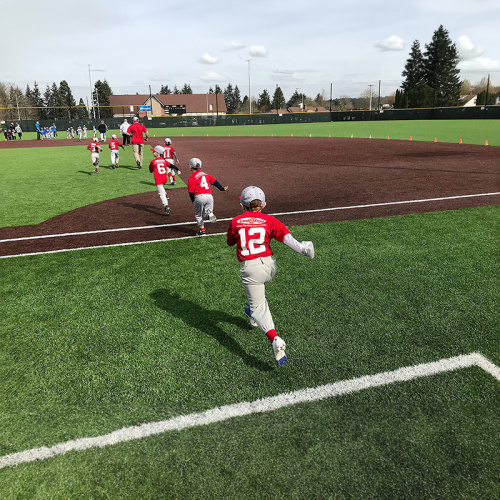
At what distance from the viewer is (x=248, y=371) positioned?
442 centimetres

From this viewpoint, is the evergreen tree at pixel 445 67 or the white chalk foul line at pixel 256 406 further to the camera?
the evergreen tree at pixel 445 67

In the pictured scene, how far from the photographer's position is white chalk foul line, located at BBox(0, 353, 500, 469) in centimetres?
342

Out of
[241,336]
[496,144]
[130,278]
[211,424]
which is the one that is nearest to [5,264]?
[130,278]

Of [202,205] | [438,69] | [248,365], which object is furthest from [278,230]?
[438,69]

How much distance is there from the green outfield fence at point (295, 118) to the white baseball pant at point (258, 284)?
57.0m

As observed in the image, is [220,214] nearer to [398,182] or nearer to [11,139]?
[398,182]

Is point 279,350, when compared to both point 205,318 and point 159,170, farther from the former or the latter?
point 159,170

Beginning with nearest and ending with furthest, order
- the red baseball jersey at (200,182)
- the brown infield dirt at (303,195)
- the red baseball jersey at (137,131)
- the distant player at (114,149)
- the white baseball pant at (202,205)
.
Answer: the red baseball jersey at (200,182) < the white baseball pant at (202,205) < the brown infield dirt at (303,195) < the red baseball jersey at (137,131) < the distant player at (114,149)

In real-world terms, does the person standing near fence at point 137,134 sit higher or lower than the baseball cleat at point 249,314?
higher

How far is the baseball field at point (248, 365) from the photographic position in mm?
3180

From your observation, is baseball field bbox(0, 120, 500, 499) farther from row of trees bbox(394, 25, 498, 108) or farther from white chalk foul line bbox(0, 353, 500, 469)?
row of trees bbox(394, 25, 498, 108)

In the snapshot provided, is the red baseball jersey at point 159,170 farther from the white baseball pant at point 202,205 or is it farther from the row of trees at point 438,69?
the row of trees at point 438,69

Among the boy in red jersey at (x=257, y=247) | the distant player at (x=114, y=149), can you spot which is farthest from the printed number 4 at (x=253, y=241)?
the distant player at (x=114, y=149)

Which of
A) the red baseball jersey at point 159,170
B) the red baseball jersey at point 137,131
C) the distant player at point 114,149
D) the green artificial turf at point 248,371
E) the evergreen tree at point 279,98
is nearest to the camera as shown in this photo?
the green artificial turf at point 248,371
